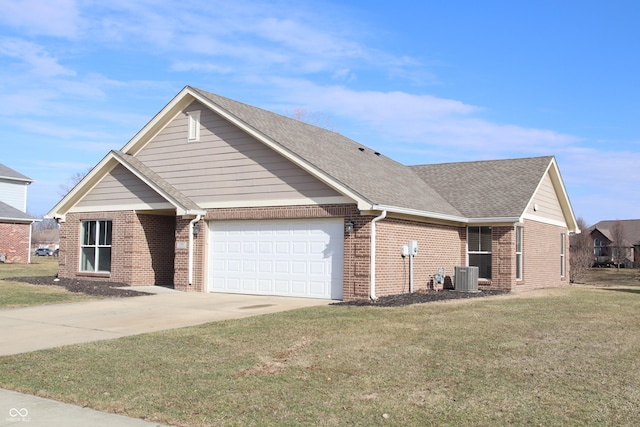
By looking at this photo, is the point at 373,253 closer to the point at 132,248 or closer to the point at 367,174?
the point at 367,174

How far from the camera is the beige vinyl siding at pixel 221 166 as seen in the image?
18.7m

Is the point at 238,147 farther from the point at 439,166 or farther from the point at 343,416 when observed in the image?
the point at 343,416

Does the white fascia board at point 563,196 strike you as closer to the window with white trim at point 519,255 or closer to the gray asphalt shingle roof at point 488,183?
the gray asphalt shingle roof at point 488,183

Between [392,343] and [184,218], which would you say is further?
[184,218]

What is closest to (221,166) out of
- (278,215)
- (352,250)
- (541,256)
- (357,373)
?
(278,215)

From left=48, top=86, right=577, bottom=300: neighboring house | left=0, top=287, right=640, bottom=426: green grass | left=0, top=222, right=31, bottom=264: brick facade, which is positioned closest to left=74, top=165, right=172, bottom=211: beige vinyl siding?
left=48, top=86, right=577, bottom=300: neighboring house

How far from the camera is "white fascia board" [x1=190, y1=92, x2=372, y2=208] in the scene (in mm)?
17031

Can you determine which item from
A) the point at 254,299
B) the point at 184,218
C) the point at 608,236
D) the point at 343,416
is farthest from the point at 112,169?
the point at 608,236

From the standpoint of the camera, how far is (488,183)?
25266 mm

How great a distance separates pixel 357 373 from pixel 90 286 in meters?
14.4

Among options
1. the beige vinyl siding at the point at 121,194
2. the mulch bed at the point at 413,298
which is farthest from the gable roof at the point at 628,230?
the beige vinyl siding at the point at 121,194

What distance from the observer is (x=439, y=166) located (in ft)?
93.9

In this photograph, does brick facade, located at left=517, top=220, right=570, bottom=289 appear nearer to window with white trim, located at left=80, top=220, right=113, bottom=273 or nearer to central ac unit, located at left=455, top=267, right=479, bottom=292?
central ac unit, located at left=455, top=267, right=479, bottom=292

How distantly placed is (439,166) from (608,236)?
60406 millimetres
